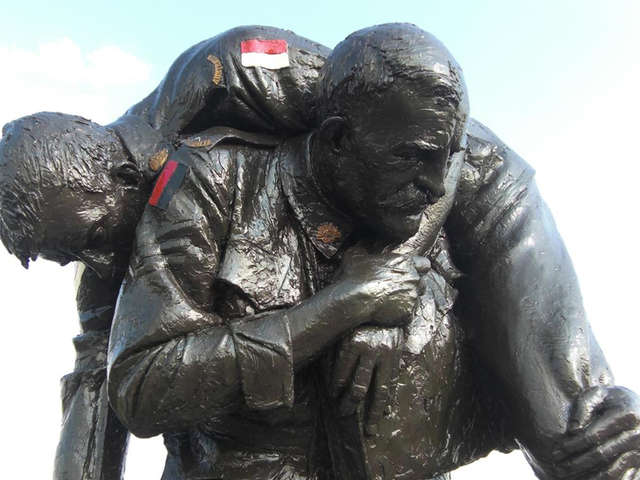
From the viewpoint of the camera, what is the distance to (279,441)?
1.80m

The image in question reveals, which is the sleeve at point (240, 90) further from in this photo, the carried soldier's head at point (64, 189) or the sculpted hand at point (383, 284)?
the sculpted hand at point (383, 284)

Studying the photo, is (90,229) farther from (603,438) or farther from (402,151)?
(603,438)

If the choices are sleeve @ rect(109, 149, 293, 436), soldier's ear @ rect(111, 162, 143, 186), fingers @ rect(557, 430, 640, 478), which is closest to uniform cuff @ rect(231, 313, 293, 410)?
sleeve @ rect(109, 149, 293, 436)

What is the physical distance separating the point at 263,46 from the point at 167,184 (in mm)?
471

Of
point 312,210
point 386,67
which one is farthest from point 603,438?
point 386,67

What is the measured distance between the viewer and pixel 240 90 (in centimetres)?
186

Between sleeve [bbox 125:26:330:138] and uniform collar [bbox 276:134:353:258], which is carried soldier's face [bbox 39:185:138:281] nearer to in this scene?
sleeve [bbox 125:26:330:138]

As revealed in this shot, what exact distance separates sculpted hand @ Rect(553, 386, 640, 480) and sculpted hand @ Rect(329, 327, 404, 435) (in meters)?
0.47

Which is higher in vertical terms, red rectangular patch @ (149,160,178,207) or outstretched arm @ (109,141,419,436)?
red rectangular patch @ (149,160,178,207)

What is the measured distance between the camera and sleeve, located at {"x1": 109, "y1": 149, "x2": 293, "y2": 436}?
1547mm

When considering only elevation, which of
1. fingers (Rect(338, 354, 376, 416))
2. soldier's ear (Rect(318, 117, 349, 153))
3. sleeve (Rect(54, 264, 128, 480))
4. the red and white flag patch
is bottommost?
sleeve (Rect(54, 264, 128, 480))

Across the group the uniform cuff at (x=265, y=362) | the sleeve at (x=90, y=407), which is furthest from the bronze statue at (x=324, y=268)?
the sleeve at (x=90, y=407)

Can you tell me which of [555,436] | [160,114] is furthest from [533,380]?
[160,114]

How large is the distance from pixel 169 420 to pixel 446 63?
3.38 ft
